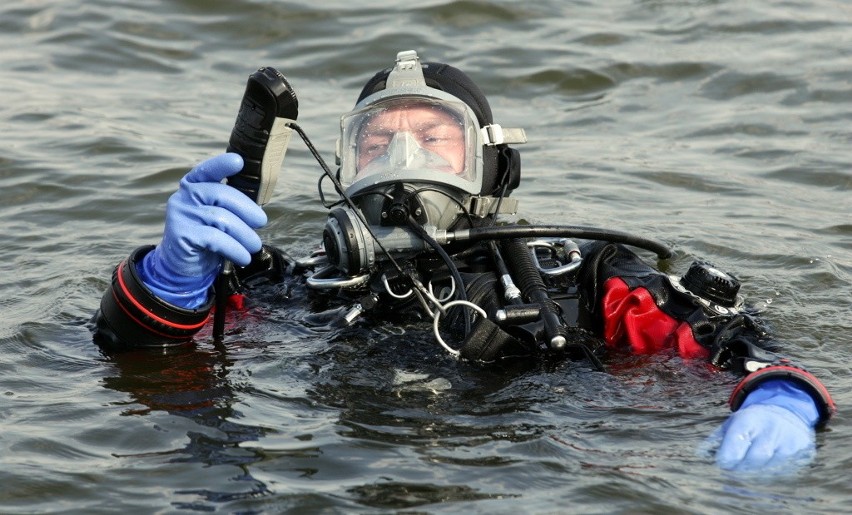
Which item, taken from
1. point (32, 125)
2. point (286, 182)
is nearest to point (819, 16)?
point (286, 182)

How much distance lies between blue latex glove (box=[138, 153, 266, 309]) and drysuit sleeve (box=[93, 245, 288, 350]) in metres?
0.13

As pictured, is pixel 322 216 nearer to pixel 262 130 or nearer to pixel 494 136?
pixel 494 136

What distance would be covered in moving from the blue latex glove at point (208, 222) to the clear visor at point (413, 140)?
0.55 m

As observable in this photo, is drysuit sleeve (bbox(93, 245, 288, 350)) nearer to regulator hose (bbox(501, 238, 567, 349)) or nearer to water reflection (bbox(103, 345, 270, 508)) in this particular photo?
water reflection (bbox(103, 345, 270, 508))

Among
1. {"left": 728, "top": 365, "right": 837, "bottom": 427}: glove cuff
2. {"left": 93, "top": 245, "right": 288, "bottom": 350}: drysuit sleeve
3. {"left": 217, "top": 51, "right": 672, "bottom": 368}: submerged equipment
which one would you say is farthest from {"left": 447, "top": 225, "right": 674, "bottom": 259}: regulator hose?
{"left": 93, "top": 245, "right": 288, "bottom": 350}: drysuit sleeve

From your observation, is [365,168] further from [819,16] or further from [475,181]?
[819,16]

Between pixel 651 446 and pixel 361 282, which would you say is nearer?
pixel 651 446

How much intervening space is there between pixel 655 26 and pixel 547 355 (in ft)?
21.4

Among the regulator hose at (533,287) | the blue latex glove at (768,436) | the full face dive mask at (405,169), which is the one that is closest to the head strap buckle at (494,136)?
Result: the full face dive mask at (405,169)

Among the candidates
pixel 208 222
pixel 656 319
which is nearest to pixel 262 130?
pixel 208 222

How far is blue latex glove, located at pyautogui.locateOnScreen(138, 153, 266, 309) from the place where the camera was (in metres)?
3.69

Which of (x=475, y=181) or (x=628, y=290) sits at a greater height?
(x=475, y=181)

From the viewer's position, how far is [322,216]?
6648 millimetres

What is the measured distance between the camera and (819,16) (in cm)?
992
